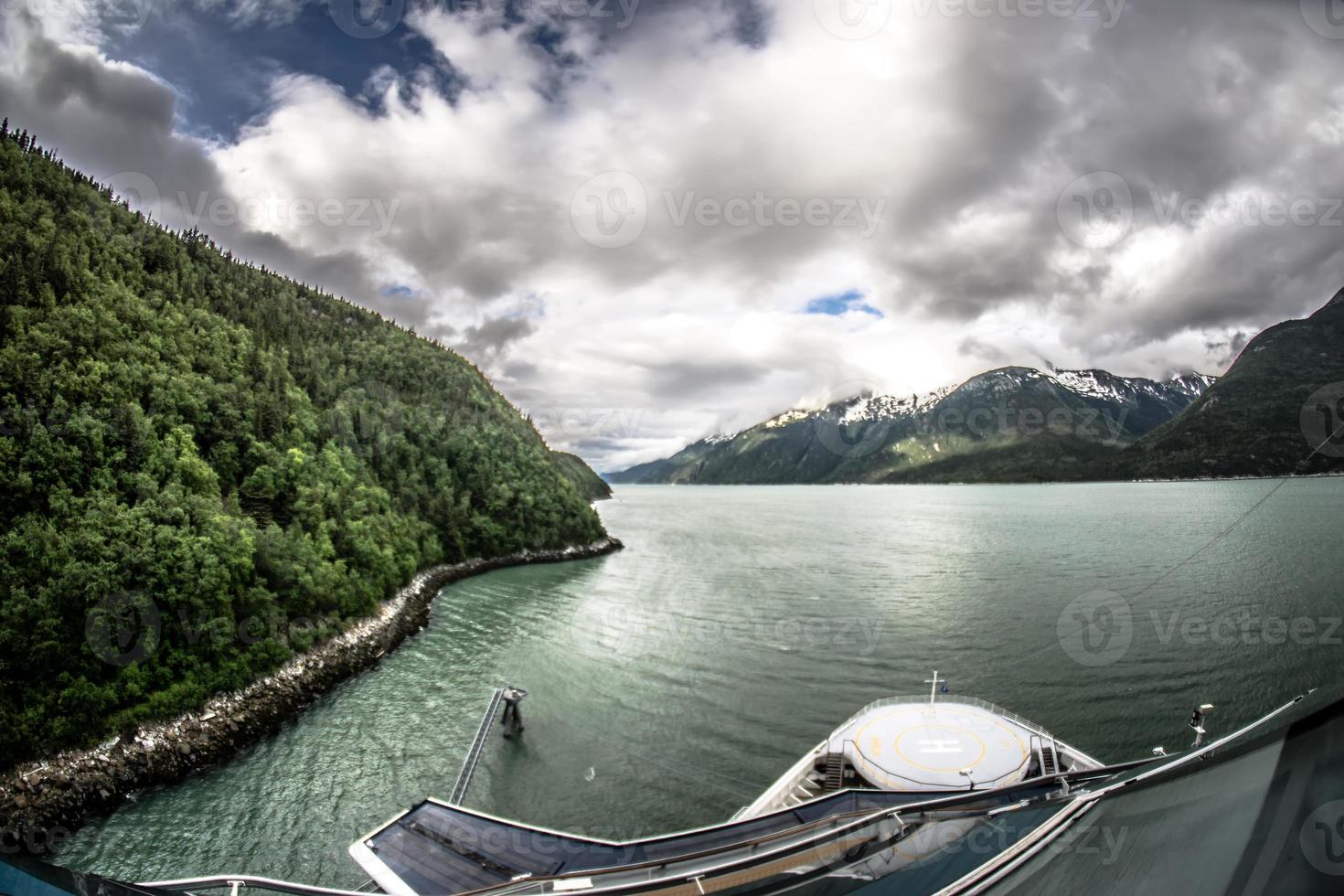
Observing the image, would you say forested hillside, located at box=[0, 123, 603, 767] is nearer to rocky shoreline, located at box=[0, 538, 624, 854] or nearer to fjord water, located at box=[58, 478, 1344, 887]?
rocky shoreline, located at box=[0, 538, 624, 854]

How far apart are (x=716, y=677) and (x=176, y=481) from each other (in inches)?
1500

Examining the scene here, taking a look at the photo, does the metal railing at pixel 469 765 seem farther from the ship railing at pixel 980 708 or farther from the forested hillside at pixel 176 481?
the ship railing at pixel 980 708

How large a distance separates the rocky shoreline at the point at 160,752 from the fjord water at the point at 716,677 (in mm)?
1111

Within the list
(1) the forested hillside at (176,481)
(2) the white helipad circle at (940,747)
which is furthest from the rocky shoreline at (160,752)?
(2) the white helipad circle at (940,747)

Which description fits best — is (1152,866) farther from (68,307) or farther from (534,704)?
(68,307)

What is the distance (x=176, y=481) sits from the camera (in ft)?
125

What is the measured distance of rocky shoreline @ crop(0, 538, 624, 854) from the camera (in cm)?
2078

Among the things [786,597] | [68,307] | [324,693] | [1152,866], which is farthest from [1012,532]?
[68,307]

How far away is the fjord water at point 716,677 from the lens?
2127cm

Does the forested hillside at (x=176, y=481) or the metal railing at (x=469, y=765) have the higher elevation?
the forested hillside at (x=176, y=481)

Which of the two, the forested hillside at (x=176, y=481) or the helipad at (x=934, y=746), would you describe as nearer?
the helipad at (x=934, y=746)

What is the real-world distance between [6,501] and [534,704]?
100ft

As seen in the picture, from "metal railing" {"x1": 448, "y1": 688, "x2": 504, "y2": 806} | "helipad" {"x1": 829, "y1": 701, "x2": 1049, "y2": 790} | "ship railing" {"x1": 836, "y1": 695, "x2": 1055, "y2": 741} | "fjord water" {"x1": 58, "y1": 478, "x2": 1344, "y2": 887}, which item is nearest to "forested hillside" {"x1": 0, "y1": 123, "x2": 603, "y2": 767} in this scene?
"fjord water" {"x1": 58, "y1": 478, "x2": 1344, "y2": 887}

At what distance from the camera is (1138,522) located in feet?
290
